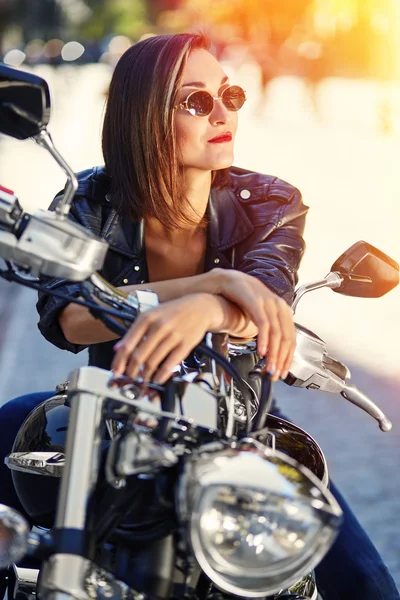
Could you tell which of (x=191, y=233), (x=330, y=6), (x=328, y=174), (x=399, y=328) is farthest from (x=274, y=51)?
(x=191, y=233)

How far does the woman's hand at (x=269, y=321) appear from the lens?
1517mm

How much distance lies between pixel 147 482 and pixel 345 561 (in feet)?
2.50

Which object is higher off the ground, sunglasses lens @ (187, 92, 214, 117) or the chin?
sunglasses lens @ (187, 92, 214, 117)

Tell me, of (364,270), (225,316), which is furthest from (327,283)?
(225,316)

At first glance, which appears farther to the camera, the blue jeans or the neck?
the neck

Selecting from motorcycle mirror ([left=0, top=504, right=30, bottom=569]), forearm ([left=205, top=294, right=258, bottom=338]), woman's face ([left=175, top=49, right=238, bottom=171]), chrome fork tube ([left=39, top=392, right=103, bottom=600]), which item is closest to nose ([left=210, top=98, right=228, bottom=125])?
woman's face ([left=175, top=49, right=238, bottom=171])

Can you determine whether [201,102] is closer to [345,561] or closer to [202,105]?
[202,105]

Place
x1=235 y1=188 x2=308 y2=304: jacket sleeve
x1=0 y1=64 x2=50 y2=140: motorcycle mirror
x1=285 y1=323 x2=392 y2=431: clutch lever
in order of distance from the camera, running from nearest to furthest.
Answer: x1=0 y1=64 x2=50 y2=140: motorcycle mirror < x1=285 y1=323 x2=392 y2=431: clutch lever < x1=235 y1=188 x2=308 y2=304: jacket sleeve

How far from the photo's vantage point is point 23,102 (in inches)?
55.3

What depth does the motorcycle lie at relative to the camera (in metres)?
1.30

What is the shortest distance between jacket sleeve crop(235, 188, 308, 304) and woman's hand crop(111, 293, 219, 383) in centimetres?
64

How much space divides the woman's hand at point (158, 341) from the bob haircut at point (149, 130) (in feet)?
3.14

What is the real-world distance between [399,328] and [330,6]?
37.2 metres

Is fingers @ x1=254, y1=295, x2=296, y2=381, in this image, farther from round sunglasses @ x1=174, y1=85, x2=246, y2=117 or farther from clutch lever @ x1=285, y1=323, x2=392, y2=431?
round sunglasses @ x1=174, y1=85, x2=246, y2=117
